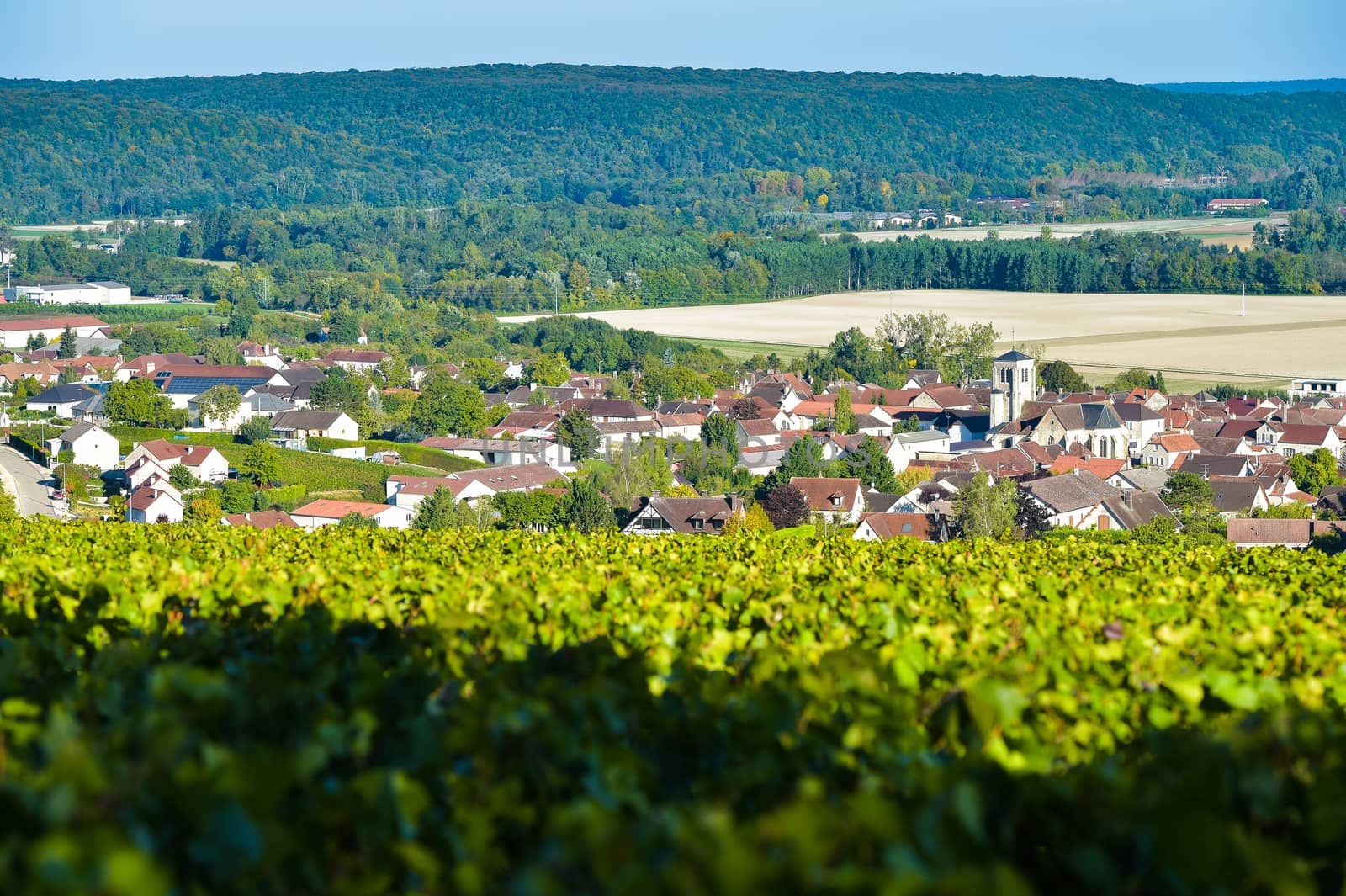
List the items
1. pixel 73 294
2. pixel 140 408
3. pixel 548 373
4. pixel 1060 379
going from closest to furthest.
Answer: pixel 140 408
pixel 1060 379
pixel 548 373
pixel 73 294

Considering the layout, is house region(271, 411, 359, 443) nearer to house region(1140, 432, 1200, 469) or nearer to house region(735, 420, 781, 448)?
house region(735, 420, 781, 448)

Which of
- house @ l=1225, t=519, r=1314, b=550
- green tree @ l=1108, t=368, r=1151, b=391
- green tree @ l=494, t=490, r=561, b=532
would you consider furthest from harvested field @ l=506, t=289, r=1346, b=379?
green tree @ l=494, t=490, r=561, b=532

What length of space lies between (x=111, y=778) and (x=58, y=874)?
32.6 inches

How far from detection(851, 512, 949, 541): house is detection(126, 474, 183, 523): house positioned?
19.1 meters

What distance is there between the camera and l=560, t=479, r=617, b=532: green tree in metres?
40.8

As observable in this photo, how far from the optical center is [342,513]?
43.2 meters

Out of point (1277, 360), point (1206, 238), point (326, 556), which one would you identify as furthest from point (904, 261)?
point (326, 556)

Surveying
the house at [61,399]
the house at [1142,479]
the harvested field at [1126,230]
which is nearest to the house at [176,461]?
the house at [61,399]

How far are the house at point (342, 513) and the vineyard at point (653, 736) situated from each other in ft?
112

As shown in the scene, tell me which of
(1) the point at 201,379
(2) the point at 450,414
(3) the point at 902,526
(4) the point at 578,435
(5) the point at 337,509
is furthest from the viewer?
(1) the point at 201,379

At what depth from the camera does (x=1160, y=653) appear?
6531 millimetres

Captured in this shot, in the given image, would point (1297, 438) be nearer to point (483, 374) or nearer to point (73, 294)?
point (483, 374)

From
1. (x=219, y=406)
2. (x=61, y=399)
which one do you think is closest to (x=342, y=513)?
(x=219, y=406)

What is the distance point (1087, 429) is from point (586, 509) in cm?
2723
